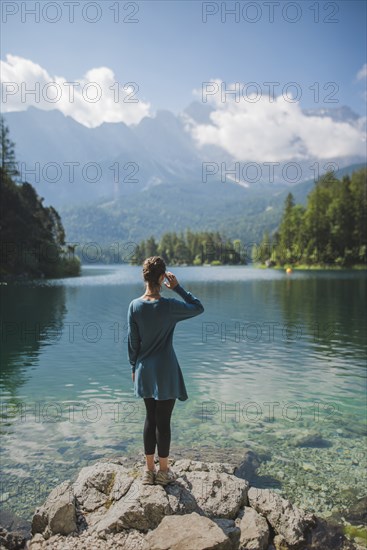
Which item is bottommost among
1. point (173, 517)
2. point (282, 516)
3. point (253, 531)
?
point (282, 516)

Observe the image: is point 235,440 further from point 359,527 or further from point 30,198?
point 30,198

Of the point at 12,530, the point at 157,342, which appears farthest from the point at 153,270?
the point at 12,530

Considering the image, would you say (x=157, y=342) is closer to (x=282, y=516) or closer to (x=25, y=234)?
(x=282, y=516)

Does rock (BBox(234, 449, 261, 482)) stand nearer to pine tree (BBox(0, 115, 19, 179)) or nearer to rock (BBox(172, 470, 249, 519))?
rock (BBox(172, 470, 249, 519))

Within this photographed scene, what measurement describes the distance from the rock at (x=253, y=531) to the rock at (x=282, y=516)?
25 centimetres

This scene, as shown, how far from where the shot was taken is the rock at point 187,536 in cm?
529

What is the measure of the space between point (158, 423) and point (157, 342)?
1.27m

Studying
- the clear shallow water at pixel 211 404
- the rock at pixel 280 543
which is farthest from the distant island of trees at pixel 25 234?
the rock at pixel 280 543

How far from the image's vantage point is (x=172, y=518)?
19.1 feet

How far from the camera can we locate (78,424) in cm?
1258

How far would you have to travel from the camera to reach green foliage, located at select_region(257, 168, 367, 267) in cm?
12421

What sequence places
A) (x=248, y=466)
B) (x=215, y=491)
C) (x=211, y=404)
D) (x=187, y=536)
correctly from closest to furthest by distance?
(x=187, y=536) → (x=215, y=491) → (x=248, y=466) → (x=211, y=404)

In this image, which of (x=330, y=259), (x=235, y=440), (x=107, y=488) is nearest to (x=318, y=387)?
(x=235, y=440)

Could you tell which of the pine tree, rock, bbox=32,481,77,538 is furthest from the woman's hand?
the pine tree
